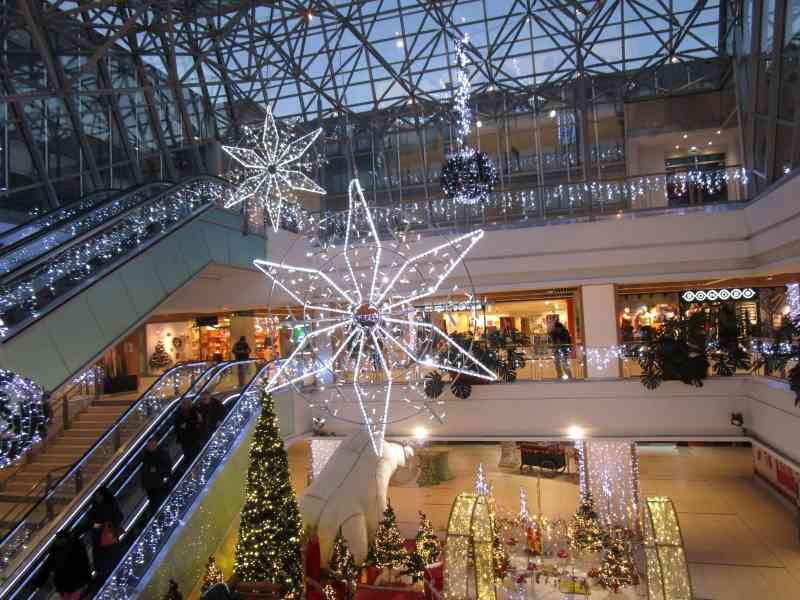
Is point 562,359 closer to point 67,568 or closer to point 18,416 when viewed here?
point 67,568

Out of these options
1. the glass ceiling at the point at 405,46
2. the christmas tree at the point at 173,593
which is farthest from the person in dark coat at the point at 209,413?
the glass ceiling at the point at 405,46

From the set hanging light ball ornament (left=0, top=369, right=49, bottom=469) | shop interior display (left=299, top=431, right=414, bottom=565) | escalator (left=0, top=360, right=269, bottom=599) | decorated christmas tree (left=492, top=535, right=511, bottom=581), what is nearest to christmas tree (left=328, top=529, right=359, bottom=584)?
shop interior display (left=299, top=431, right=414, bottom=565)

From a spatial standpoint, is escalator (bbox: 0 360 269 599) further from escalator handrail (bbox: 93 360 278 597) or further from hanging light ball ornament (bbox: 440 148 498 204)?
hanging light ball ornament (bbox: 440 148 498 204)

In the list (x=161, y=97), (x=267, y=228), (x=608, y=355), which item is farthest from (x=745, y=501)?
(x=161, y=97)

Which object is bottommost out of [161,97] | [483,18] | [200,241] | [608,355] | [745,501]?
[745,501]

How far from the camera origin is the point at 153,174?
2067cm

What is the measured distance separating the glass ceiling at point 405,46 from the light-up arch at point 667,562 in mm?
16355

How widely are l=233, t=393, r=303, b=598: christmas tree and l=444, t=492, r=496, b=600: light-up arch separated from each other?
405 cm

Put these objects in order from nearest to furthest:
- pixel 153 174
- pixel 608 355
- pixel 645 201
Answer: pixel 608 355
pixel 645 201
pixel 153 174

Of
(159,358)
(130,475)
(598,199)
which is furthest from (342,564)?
(159,358)

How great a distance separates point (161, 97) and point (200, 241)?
1082 cm

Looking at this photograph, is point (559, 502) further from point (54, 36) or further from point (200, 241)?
point (54, 36)

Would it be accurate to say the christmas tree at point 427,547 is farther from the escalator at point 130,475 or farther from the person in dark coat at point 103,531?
the person in dark coat at point 103,531

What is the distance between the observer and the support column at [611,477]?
14.0 m
